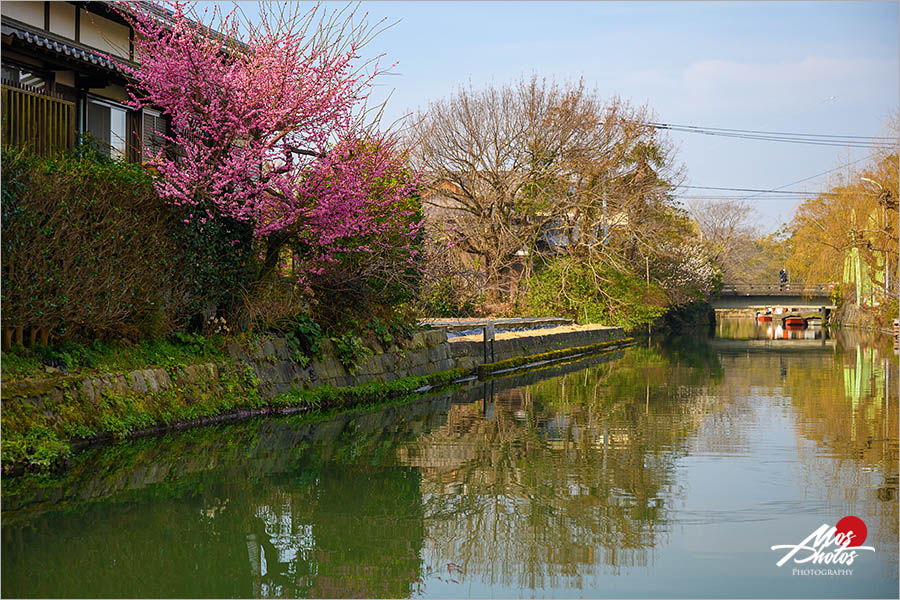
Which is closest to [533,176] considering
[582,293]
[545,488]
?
[582,293]

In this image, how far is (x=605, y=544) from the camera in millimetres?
7160

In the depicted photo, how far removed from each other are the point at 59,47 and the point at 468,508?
12.4 metres

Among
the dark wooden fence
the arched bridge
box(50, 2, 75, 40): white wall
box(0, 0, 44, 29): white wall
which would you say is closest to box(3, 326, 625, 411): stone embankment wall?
the dark wooden fence

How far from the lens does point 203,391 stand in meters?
14.0

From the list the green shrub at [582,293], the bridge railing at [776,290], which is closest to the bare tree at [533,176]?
the green shrub at [582,293]

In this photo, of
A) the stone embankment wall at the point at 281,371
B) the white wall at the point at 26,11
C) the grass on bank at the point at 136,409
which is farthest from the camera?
the white wall at the point at 26,11

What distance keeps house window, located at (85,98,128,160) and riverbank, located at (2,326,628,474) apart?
18.6 feet

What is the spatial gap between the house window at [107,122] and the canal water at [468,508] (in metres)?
8.18

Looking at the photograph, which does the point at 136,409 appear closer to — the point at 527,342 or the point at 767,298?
the point at 527,342

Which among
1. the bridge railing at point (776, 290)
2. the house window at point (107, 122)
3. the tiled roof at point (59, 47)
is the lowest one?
the bridge railing at point (776, 290)

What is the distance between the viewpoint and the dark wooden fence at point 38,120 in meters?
14.6

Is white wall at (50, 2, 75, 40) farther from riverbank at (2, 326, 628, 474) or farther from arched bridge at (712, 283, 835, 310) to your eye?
arched bridge at (712, 283, 835, 310)

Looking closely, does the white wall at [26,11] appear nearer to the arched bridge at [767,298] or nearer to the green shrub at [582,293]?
the green shrub at [582,293]

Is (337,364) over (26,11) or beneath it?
beneath
